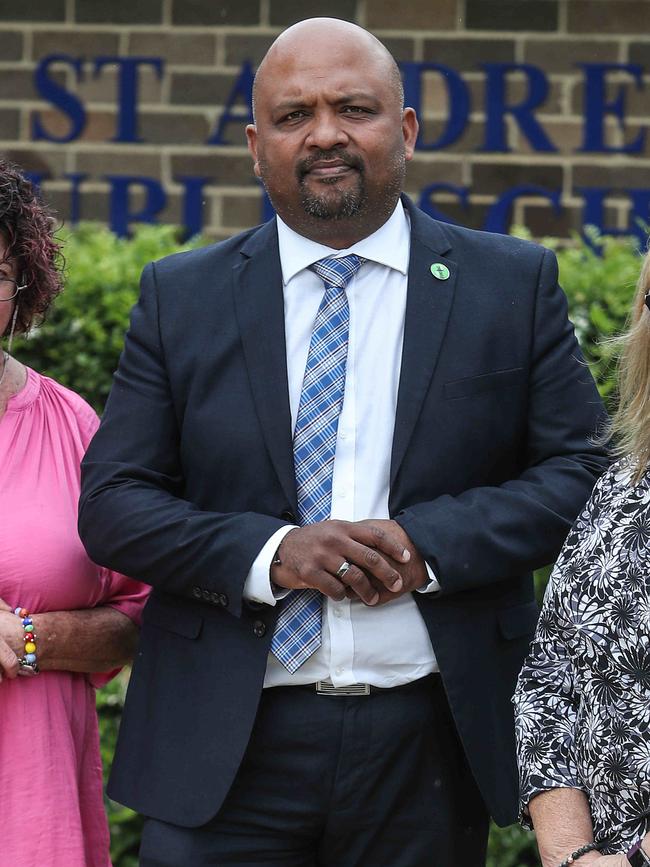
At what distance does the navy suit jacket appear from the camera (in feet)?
10.2

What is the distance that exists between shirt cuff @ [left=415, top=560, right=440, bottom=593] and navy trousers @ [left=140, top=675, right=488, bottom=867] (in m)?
0.21

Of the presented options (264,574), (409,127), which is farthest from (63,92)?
(264,574)

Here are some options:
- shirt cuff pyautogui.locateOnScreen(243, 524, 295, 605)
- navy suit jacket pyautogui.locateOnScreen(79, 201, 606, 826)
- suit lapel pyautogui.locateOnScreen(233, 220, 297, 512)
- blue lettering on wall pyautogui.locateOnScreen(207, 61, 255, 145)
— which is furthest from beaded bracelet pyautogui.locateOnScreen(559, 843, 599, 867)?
blue lettering on wall pyautogui.locateOnScreen(207, 61, 255, 145)

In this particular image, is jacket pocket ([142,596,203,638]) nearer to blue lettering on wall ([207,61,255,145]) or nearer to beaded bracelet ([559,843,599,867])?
beaded bracelet ([559,843,599,867])

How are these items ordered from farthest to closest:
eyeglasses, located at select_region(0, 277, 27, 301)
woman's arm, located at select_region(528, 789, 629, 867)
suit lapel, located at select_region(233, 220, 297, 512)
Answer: eyeglasses, located at select_region(0, 277, 27, 301), suit lapel, located at select_region(233, 220, 297, 512), woman's arm, located at select_region(528, 789, 629, 867)

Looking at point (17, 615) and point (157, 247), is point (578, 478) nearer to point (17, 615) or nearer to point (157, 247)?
point (17, 615)

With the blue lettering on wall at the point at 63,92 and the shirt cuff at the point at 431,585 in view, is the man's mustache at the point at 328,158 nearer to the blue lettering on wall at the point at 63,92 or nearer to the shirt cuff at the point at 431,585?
the shirt cuff at the point at 431,585

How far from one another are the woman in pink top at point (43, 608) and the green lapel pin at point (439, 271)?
928 mm

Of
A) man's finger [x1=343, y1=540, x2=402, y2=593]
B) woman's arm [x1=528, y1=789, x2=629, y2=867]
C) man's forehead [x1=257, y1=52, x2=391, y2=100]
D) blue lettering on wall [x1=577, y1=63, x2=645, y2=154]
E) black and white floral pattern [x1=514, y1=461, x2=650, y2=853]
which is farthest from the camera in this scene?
blue lettering on wall [x1=577, y1=63, x2=645, y2=154]

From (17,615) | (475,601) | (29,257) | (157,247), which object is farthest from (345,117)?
(157,247)

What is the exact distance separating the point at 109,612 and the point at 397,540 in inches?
33.1

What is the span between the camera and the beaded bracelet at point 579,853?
2.66 meters

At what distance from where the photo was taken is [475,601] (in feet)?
10.5

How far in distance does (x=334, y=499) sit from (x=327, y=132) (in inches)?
31.1
